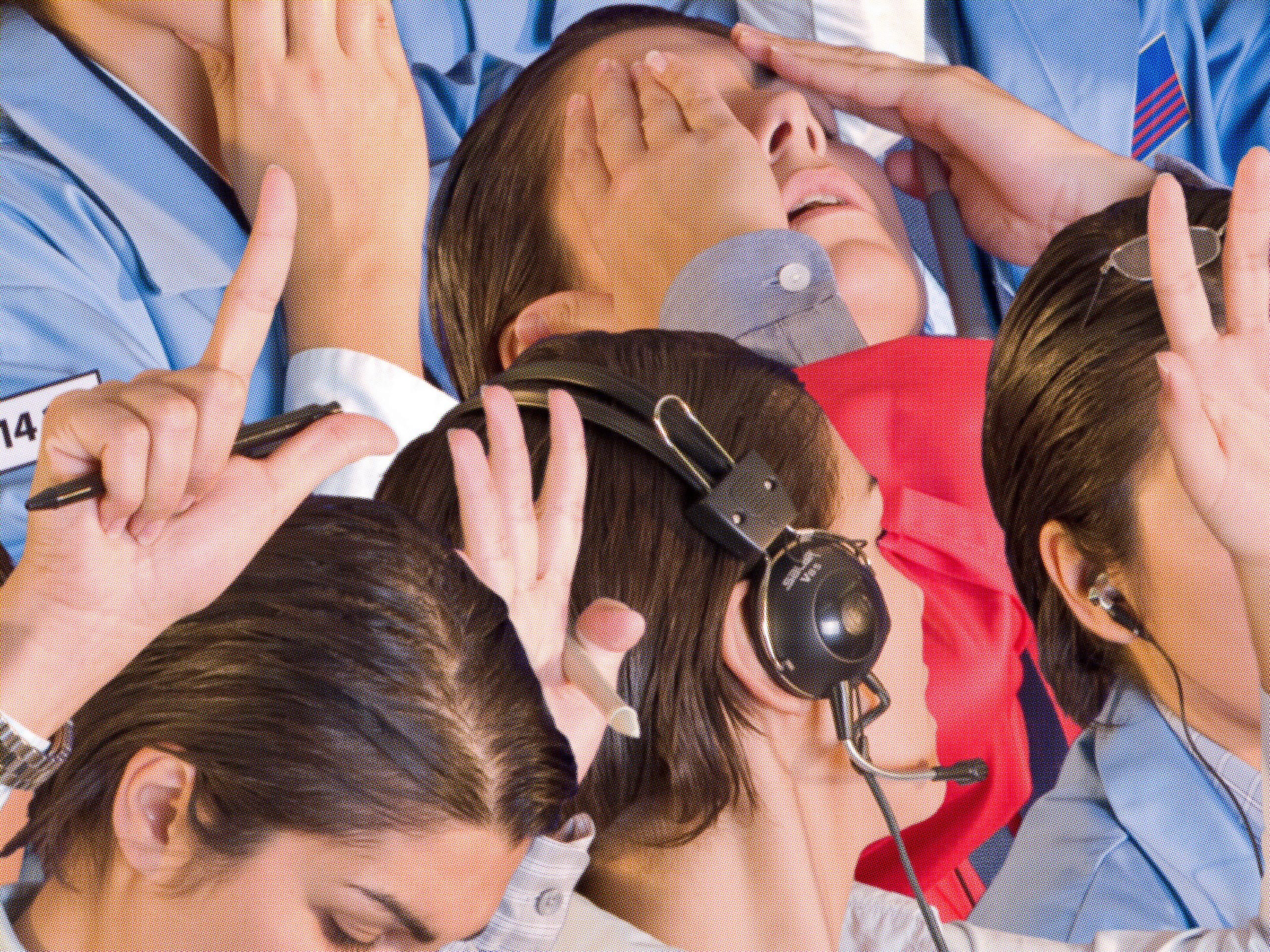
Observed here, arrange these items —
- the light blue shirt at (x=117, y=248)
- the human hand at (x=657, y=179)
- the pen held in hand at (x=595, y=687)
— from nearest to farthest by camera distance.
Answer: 1. the pen held in hand at (x=595, y=687)
2. the light blue shirt at (x=117, y=248)
3. the human hand at (x=657, y=179)

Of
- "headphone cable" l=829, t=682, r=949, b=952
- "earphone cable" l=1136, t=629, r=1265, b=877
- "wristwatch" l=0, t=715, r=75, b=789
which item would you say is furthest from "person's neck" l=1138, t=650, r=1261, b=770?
"wristwatch" l=0, t=715, r=75, b=789

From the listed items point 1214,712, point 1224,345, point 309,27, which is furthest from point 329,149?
point 1214,712

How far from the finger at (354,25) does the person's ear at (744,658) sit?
303 mm

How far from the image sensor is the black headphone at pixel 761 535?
0.45 meters

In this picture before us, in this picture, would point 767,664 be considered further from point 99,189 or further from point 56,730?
point 99,189

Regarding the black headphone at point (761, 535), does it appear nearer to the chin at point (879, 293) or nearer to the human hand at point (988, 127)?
the chin at point (879, 293)

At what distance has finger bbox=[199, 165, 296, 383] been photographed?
0.33 metres

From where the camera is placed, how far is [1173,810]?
1.93ft

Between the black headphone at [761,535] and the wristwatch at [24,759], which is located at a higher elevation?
the wristwatch at [24,759]

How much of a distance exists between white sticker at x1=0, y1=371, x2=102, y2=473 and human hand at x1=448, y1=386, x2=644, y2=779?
17 centimetres

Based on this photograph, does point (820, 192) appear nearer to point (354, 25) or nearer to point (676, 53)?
point (676, 53)

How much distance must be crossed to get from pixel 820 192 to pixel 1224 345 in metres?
0.28

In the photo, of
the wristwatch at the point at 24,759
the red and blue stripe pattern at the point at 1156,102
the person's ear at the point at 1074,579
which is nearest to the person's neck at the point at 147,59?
the wristwatch at the point at 24,759

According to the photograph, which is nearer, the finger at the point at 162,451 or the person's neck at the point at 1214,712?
the finger at the point at 162,451
